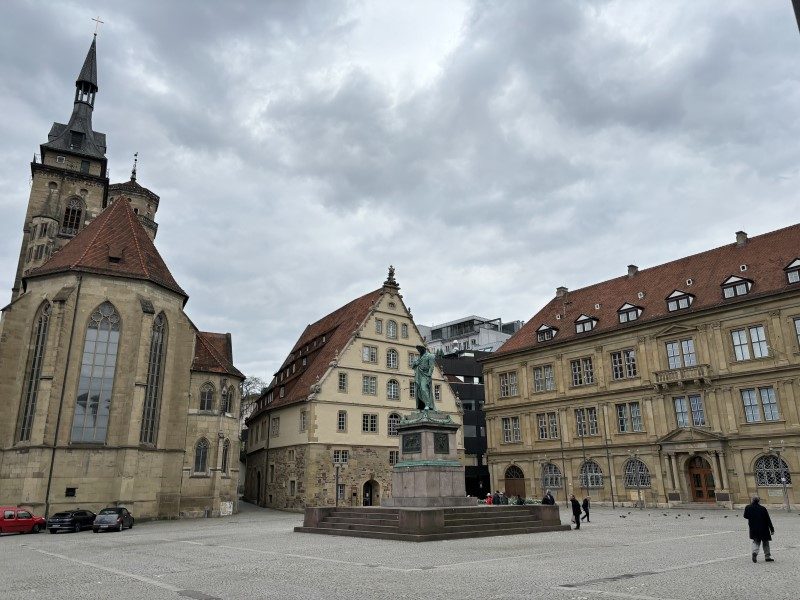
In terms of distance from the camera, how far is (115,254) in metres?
38.0

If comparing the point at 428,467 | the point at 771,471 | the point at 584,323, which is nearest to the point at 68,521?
the point at 428,467

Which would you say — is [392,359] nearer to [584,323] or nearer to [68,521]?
[584,323]

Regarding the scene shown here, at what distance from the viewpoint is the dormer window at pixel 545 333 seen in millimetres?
50344

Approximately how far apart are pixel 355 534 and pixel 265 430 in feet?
110

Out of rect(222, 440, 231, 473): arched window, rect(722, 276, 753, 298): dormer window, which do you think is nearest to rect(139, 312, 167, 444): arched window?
rect(222, 440, 231, 473): arched window

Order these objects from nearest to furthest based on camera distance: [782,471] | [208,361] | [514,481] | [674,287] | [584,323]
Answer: [782,471] → [208,361] → [674,287] → [584,323] → [514,481]

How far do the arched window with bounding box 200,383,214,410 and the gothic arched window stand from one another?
46.3 ft

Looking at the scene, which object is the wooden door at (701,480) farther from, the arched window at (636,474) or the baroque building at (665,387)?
the arched window at (636,474)

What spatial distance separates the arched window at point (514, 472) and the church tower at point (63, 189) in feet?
141

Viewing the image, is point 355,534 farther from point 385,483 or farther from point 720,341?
point 720,341

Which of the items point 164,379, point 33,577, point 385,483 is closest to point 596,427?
point 385,483

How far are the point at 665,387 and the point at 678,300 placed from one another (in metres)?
6.08

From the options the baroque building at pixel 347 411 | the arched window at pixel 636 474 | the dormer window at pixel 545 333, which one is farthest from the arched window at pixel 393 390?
the arched window at pixel 636 474

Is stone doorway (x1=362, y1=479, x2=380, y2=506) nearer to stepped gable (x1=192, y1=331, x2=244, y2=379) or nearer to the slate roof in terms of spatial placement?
Result: stepped gable (x1=192, y1=331, x2=244, y2=379)
